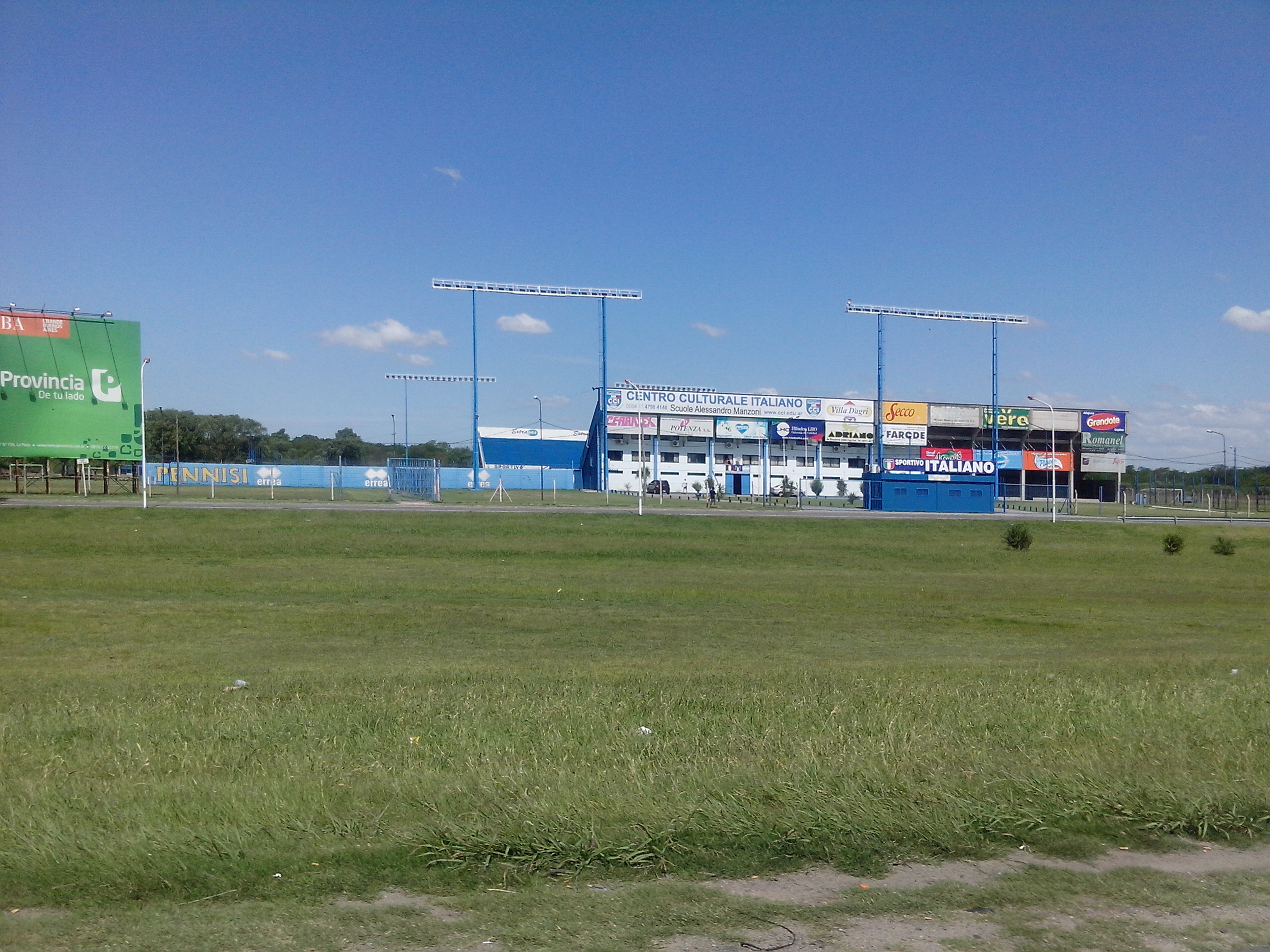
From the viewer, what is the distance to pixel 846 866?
16.9 ft

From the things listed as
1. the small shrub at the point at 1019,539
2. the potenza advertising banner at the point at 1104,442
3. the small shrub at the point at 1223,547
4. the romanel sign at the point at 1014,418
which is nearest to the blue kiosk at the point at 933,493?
the small shrub at the point at 1019,539

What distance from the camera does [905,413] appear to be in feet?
338

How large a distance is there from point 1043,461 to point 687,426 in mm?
34947

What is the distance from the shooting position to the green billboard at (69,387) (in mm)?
41781

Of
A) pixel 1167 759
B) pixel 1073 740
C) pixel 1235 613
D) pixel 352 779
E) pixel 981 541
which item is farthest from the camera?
pixel 981 541

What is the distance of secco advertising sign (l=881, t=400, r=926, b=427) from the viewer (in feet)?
336

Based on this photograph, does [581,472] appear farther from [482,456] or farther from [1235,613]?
[1235,613]

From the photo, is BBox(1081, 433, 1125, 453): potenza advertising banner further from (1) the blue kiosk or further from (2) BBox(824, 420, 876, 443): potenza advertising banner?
(1) the blue kiosk

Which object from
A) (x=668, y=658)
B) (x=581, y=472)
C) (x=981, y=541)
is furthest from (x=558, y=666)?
(x=581, y=472)

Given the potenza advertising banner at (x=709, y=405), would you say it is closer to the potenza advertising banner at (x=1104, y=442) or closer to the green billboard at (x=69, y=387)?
the potenza advertising banner at (x=1104, y=442)

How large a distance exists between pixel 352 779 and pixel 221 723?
225 cm

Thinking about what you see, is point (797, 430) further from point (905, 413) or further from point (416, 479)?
point (416, 479)

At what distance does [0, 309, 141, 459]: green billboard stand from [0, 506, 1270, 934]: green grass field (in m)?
25.7

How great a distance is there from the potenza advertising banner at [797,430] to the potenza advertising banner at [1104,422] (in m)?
26.4
